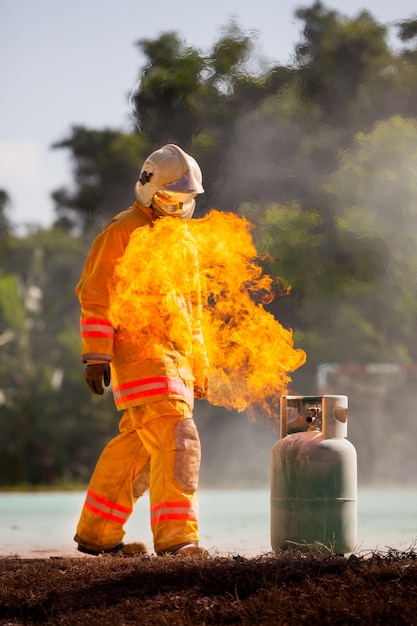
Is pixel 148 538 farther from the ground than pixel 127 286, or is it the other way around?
pixel 127 286

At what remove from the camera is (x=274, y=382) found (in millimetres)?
6395

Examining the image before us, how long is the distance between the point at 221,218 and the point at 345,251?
7.25m

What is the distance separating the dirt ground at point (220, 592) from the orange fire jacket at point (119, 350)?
1.20 meters

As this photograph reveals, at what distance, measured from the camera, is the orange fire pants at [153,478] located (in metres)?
5.95

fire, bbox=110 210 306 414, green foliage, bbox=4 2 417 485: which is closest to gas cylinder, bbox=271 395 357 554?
fire, bbox=110 210 306 414

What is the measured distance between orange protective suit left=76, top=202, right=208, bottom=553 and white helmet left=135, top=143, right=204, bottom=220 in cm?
10

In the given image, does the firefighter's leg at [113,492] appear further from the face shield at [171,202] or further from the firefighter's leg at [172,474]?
the face shield at [171,202]

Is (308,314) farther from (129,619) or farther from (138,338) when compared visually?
(129,619)

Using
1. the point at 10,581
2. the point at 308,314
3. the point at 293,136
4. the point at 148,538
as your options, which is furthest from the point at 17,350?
the point at 10,581

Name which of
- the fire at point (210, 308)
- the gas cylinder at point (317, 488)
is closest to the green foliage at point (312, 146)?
the fire at point (210, 308)

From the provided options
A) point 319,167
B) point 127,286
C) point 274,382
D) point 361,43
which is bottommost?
point 274,382

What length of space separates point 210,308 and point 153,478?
3.97 feet

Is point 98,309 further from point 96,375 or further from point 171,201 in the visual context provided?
point 171,201

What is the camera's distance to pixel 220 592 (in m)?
4.47
